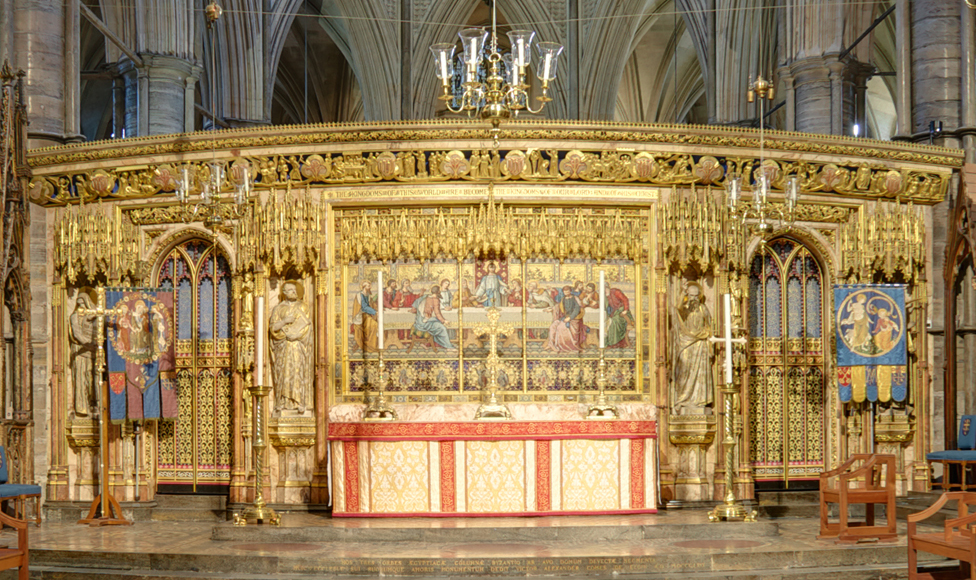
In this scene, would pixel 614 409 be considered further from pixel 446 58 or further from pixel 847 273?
pixel 446 58

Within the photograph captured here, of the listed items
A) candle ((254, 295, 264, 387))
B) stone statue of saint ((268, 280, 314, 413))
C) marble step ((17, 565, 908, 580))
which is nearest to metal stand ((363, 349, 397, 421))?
stone statue of saint ((268, 280, 314, 413))

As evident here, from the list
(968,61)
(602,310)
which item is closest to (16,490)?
(602,310)

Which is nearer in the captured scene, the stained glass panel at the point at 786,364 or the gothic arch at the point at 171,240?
the gothic arch at the point at 171,240

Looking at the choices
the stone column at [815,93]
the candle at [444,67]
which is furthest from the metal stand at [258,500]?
the stone column at [815,93]

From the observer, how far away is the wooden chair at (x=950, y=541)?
678 centimetres

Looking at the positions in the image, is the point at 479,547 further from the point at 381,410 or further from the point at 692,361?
the point at 692,361

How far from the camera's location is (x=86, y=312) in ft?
32.8

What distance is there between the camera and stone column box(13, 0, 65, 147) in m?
11.7

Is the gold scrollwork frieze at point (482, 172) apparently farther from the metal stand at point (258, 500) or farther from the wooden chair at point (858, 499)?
the wooden chair at point (858, 499)

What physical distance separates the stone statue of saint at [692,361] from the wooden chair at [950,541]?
122 inches

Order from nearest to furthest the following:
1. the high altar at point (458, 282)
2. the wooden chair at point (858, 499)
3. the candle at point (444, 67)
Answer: the candle at point (444, 67) < the wooden chair at point (858, 499) < the high altar at point (458, 282)

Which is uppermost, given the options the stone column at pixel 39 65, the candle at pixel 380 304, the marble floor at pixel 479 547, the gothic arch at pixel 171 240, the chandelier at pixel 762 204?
the stone column at pixel 39 65

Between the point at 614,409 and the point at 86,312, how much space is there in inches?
198

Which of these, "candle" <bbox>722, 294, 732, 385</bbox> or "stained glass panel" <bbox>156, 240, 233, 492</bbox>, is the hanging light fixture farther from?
"candle" <bbox>722, 294, 732, 385</bbox>
